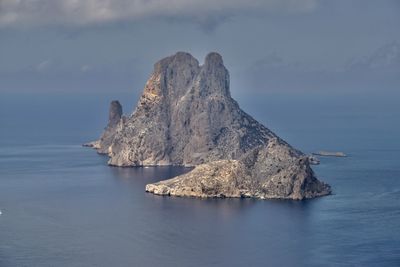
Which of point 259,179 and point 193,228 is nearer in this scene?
point 193,228

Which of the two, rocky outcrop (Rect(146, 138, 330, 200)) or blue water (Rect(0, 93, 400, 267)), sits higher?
rocky outcrop (Rect(146, 138, 330, 200))

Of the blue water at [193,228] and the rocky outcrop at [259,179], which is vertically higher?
the rocky outcrop at [259,179]

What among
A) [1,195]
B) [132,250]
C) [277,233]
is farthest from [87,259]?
[1,195]

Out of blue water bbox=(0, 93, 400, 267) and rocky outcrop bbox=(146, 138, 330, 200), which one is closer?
blue water bbox=(0, 93, 400, 267)

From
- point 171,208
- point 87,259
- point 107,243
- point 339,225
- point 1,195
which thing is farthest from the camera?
point 1,195

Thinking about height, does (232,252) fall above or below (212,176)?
below

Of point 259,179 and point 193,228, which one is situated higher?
point 259,179

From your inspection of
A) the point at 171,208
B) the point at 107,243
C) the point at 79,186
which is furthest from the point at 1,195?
the point at 107,243

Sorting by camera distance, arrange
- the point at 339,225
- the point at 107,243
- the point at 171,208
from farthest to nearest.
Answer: the point at 171,208
the point at 339,225
the point at 107,243

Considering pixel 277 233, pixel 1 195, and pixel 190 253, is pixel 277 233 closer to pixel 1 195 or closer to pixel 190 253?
pixel 190 253

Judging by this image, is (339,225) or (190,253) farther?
(339,225)

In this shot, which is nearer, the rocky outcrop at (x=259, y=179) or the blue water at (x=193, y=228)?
the blue water at (x=193, y=228)
